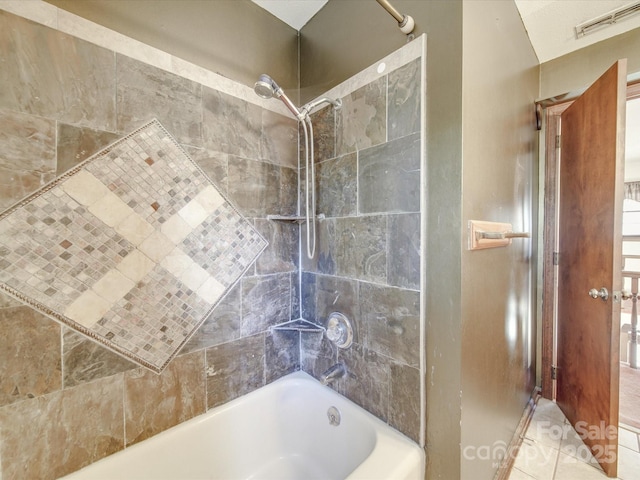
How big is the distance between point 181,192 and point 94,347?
2.22 ft

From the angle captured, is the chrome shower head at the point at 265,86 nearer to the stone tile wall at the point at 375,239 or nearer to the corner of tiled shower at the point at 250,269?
the corner of tiled shower at the point at 250,269

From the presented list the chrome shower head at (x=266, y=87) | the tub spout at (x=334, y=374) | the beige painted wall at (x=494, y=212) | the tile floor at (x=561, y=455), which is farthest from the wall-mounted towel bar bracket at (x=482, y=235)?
the tile floor at (x=561, y=455)

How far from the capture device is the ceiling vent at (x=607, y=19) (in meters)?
1.34

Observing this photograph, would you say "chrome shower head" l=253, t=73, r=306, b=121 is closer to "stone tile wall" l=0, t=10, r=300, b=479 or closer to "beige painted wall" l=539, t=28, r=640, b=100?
"stone tile wall" l=0, t=10, r=300, b=479

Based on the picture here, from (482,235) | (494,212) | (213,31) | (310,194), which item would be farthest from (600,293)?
(213,31)

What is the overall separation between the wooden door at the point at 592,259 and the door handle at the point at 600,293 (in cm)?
1

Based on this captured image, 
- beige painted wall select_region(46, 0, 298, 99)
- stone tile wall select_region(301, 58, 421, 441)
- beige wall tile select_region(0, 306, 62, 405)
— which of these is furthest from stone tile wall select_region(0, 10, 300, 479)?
stone tile wall select_region(301, 58, 421, 441)

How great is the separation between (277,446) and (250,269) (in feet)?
3.21

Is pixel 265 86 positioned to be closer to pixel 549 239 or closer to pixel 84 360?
pixel 84 360

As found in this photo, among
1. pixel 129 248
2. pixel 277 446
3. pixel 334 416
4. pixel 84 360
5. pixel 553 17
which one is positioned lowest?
pixel 277 446

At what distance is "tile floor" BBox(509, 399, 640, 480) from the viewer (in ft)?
4.37

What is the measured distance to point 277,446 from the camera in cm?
140

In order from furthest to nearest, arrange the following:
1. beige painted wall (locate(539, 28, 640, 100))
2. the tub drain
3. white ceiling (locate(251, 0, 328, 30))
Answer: beige painted wall (locate(539, 28, 640, 100)), white ceiling (locate(251, 0, 328, 30)), the tub drain

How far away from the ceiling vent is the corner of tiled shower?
4.43 feet
